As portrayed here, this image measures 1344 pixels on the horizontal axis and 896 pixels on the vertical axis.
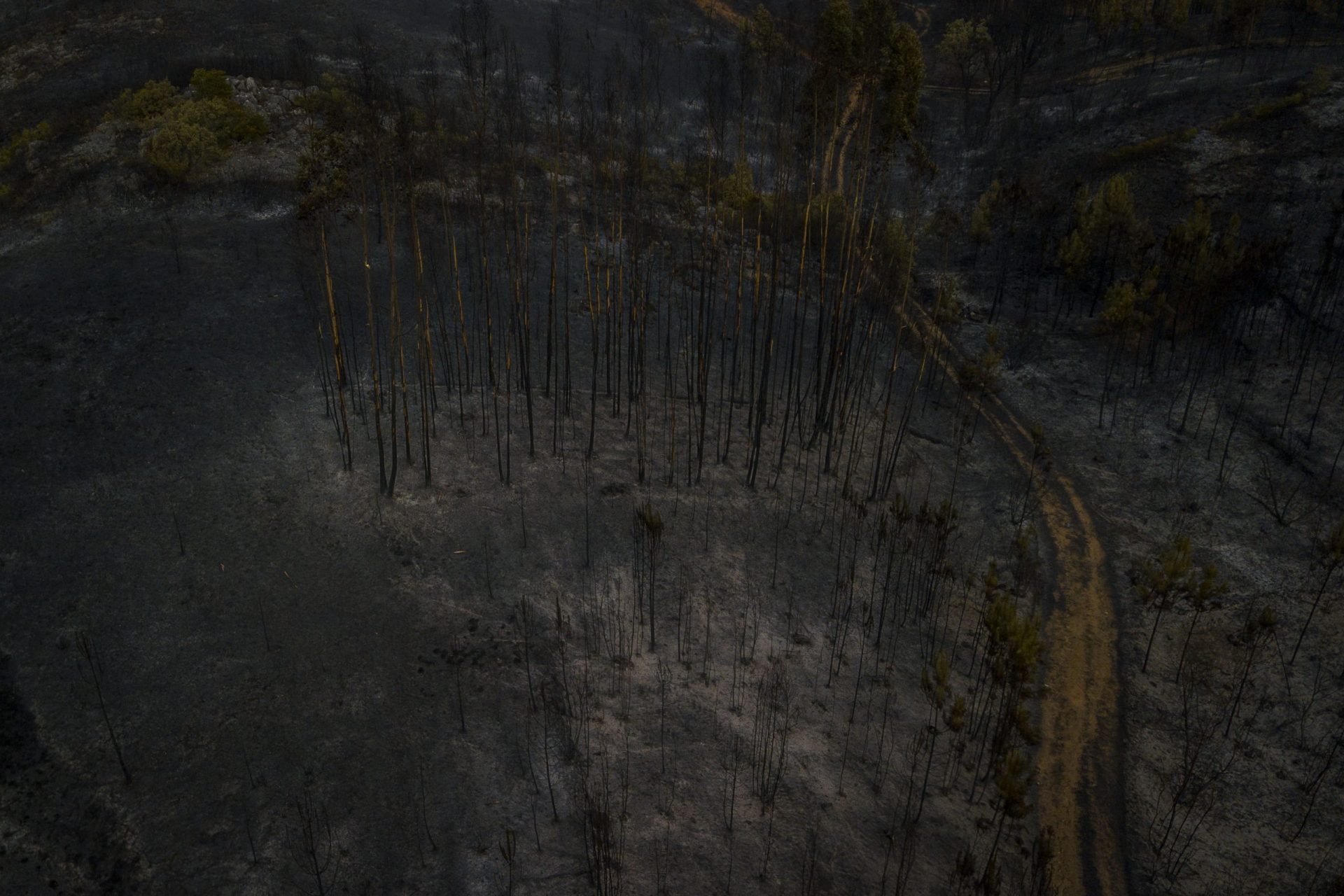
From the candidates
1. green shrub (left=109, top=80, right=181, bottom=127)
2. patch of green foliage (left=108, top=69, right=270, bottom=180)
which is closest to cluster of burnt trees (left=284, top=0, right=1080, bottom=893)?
Answer: patch of green foliage (left=108, top=69, right=270, bottom=180)

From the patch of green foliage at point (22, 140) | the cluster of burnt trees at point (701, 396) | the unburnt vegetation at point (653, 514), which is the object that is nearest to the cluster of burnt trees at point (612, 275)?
the cluster of burnt trees at point (701, 396)

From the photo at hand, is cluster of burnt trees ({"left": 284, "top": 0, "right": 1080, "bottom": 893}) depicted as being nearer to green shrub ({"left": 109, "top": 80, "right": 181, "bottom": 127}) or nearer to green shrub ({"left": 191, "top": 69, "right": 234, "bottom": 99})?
green shrub ({"left": 191, "top": 69, "right": 234, "bottom": 99})

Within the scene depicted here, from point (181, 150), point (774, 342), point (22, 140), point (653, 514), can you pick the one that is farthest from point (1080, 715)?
point (22, 140)

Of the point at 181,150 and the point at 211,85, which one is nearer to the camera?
the point at 181,150

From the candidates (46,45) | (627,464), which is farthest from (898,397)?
(46,45)

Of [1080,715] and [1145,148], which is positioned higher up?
[1145,148]

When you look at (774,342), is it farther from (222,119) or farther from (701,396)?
(222,119)
